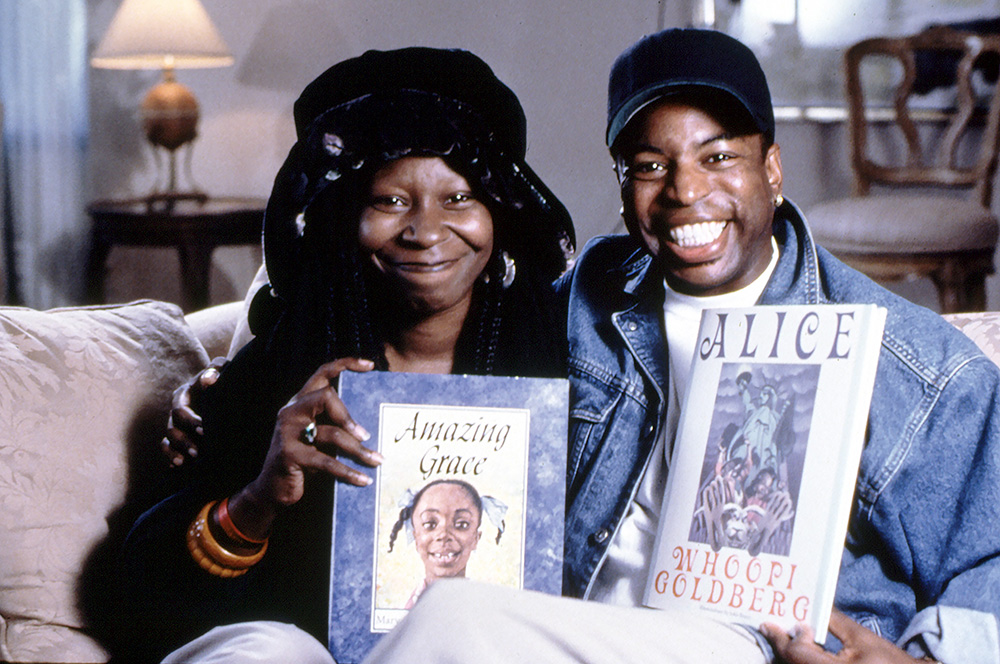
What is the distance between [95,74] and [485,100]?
3.15 metres

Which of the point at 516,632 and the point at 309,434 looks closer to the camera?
the point at 516,632

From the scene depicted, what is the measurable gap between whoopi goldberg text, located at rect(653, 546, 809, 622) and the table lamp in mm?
2797

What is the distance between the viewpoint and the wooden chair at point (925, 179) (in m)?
3.12

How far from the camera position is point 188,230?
324 cm

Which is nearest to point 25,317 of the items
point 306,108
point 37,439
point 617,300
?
point 37,439

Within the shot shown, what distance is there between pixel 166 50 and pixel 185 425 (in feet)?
7.63

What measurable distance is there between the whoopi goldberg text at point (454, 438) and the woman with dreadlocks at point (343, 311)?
0.19ft

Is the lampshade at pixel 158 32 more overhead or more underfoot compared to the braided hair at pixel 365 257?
more overhead

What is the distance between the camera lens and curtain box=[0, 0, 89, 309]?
3.80 m

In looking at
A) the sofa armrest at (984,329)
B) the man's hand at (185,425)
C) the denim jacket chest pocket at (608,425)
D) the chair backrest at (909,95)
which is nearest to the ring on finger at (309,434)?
the man's hand at (185,425)

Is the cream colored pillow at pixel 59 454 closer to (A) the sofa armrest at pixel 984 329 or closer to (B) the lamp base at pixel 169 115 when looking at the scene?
(A) the sofa armrest at pixel 984 329

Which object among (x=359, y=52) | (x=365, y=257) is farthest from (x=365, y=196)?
(x=359, y=52)

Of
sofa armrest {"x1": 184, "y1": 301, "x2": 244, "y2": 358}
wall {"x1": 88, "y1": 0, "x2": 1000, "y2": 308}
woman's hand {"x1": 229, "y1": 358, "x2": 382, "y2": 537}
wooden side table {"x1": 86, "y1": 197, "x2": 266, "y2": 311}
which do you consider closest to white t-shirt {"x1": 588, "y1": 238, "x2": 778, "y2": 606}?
woman's hand {"x1": 229, "y1": 358, "x2": 382, "y2": 537}

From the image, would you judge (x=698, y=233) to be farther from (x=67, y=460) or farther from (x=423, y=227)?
(x=67, y=460)
